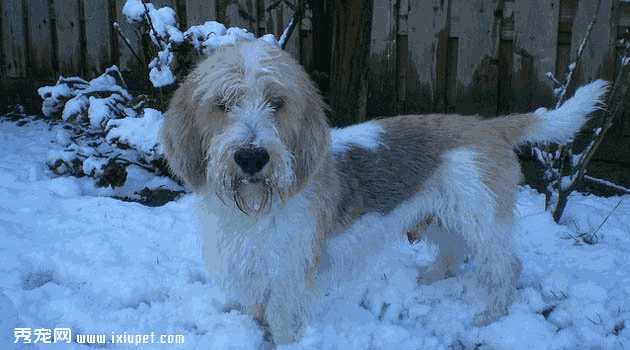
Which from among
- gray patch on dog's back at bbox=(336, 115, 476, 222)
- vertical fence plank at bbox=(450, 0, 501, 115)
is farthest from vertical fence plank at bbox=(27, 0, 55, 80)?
gray patch on dog's back at bbox=(336, 115, 476, 222)

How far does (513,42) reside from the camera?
5.12m

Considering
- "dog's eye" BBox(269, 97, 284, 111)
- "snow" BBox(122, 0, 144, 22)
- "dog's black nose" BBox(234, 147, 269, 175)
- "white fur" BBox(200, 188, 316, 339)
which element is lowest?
"white fur" BBox(200, 188, 316, 339)

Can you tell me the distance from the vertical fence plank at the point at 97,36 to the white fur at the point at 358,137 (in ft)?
12.6

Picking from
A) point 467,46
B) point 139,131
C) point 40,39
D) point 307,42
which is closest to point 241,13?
point 307,42

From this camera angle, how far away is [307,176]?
111 inches

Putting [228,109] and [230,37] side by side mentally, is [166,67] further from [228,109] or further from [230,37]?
[228,109]

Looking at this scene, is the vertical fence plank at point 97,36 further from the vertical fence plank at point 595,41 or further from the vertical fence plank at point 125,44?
the vertical fence plank at point 595,41

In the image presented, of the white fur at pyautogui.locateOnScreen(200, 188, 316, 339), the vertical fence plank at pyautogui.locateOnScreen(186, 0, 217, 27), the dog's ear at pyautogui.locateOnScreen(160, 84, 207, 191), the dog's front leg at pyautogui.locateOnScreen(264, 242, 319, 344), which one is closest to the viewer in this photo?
the dog's ear at pyautogui.locateOnScreen(160, 84, 207, 191)

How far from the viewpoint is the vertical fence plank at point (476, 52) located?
5137 mm

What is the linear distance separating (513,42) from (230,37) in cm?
237

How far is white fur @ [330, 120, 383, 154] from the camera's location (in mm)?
3324

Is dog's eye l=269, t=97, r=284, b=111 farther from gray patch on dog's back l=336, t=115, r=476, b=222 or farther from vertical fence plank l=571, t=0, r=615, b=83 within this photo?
vertical fence plank l=571, t=0, r=615, b=83

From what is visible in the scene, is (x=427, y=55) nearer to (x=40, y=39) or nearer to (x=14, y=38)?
(x=40, y=39)

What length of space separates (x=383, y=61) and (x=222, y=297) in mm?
2894
